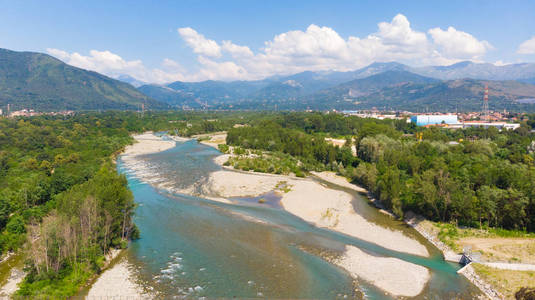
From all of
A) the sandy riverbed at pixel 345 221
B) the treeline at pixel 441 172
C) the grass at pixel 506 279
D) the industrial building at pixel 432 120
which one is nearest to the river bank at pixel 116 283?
the sandy riverbed at pixel 345 221

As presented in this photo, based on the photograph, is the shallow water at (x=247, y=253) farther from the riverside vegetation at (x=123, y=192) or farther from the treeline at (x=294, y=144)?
the treeline at (x=294, y=144)

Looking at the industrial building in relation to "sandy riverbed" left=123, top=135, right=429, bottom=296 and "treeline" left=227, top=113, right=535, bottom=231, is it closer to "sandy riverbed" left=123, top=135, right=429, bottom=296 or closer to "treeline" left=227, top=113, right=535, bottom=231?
"treeline" left=227, top=113, right=535, bottom=231

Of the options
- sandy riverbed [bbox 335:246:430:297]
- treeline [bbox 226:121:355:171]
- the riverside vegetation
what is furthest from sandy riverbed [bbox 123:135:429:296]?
treeline [bbox 226:121:355:171]

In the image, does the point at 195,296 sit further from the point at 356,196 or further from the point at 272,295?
the point at 356,196

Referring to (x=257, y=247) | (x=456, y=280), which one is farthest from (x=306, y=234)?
(x=456, y=280)

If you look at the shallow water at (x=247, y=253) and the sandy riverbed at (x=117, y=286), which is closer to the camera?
the sandy riverbed at (x=117, y=286)

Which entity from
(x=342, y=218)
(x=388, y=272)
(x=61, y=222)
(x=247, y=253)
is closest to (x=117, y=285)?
(x=61, y=222)
